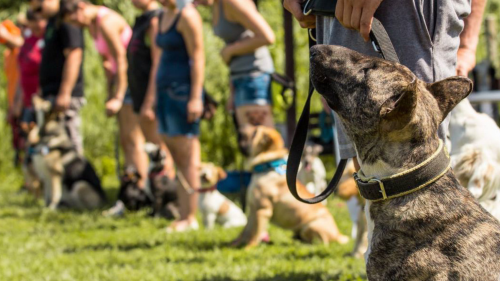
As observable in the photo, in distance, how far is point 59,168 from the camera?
29.7 ft

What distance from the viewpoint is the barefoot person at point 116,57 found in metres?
8.11

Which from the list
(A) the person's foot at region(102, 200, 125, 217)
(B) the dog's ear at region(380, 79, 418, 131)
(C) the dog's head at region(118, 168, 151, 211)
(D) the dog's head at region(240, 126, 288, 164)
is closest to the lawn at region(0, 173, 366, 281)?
(A) the person's foot at region(102, 200, 125, 217)

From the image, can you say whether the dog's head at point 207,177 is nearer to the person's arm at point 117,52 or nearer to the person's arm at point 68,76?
the person's arm at point 117,52

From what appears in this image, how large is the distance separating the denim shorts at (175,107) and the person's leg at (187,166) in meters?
0.07

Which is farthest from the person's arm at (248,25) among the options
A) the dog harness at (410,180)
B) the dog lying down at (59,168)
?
the dog harness at (410,180)

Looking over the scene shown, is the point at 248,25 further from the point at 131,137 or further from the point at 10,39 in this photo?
the point at 10,39

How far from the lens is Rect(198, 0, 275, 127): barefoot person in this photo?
6203 mm

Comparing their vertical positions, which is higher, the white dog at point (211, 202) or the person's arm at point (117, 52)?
the person's arm at point (117, 52)

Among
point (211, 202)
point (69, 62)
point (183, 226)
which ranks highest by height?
point (69, 62)

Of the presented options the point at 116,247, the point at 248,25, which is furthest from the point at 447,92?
the point at 116,247

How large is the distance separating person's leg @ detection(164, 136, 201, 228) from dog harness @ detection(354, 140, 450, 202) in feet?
13.7

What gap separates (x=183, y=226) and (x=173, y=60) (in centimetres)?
149

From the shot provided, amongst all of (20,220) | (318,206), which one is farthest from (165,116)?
(20,220)

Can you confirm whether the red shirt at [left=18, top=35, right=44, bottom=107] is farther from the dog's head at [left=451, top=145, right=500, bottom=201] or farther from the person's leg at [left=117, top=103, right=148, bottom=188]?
the dog's head at [left=451, top=145, right=500, bottom=201]
